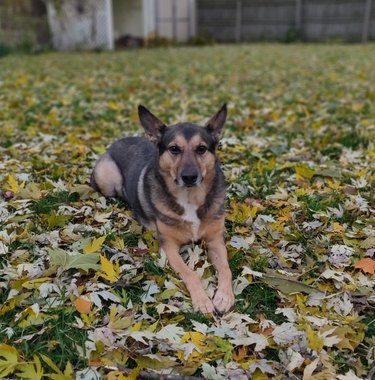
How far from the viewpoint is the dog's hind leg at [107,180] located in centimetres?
414

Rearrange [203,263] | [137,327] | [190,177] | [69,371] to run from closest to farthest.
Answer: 1. [69,371]
2. [137,327]
3. [190,177]
4. [203,263]

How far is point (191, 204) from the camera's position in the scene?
329 cm

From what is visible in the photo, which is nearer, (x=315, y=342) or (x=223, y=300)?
(x=315, y=342)

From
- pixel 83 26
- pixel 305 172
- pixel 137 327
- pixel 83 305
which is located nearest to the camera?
pixel 137 327

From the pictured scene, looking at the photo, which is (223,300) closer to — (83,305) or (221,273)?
(221,273)

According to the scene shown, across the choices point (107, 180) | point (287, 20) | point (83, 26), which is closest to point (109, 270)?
point (107, 180)

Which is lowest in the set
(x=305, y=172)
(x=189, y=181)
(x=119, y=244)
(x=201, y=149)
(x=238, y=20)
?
(x=119, y=244)

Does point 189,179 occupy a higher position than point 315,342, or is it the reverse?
point 189,179

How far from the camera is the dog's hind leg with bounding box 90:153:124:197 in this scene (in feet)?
13.6

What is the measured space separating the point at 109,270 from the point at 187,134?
108cm

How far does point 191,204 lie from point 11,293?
128 centimetres

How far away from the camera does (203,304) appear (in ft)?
8.86

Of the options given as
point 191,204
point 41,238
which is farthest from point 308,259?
point 41,238

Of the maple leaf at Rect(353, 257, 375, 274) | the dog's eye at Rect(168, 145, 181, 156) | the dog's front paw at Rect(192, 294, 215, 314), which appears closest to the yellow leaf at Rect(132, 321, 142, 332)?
the dog's front paw at Rect(192, 294, 215, 314)
